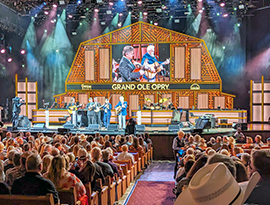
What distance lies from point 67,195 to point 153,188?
126 inches

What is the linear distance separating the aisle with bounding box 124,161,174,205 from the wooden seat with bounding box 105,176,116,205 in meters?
0.41

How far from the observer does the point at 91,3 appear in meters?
16.5

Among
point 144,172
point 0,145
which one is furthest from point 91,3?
point 0,145

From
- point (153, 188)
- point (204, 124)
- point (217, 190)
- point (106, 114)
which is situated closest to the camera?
point (217, 190)

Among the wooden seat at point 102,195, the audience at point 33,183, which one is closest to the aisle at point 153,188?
the wooden seat at point 102,195

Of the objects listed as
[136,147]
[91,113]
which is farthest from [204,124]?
[136,147]

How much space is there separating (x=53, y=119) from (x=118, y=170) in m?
11.5

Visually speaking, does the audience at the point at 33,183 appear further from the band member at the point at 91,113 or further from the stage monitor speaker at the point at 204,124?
the band member at the point at 91,113

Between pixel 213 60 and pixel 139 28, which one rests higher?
pixel 139 28

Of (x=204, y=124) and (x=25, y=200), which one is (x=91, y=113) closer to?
(x=204, y=124)

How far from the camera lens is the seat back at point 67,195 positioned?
338 cm

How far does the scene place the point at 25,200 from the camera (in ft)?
9.62

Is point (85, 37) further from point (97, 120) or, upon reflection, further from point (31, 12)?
point (97, 120)

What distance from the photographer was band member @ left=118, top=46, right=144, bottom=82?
717 inches
